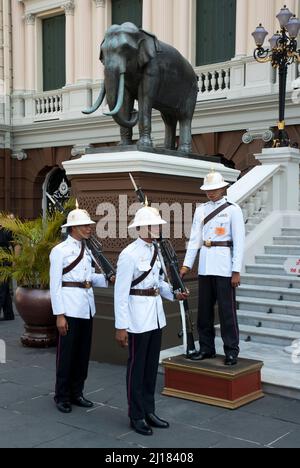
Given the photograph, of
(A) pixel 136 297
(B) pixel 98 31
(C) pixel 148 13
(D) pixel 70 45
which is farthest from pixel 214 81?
(A) pixel 136 297

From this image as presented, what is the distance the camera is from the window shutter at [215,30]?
15.4 m

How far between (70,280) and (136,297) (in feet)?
2.79

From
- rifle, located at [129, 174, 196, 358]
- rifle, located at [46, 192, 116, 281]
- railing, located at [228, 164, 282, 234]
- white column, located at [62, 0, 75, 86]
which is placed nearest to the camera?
rifle, located at [129, 174, 196, 358]

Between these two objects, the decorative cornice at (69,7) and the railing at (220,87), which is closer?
the railing at (220,87)

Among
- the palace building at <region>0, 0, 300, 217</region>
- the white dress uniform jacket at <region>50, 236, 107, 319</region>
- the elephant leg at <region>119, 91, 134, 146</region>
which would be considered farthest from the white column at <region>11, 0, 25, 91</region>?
the white dress uniform jacket at <region>50, 236, 107, 319</region>

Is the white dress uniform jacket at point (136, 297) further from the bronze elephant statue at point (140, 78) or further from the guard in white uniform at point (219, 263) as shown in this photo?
the bronze elephant statue at point (140, 78)

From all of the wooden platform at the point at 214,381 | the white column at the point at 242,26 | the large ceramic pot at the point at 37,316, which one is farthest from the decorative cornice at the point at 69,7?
the wooden platform at the point at 214,381

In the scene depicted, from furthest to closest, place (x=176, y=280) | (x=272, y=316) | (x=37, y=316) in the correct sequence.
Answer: (x=37, y=316)
(x=272, y=316)
(x=176, y=280)

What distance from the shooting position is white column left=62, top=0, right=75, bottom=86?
18.7 metres

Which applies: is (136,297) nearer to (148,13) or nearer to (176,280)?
(176,280)

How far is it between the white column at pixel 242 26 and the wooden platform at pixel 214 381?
35.3 feet

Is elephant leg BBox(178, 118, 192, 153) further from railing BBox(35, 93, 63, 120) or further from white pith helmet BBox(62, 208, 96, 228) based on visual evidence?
railing BBox(35, 93, 63, 120)

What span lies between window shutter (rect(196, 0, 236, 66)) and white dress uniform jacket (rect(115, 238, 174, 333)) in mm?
11761

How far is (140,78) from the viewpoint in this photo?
770 centimetres
